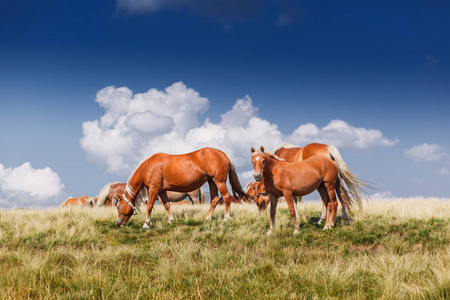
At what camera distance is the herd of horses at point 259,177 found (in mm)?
9172

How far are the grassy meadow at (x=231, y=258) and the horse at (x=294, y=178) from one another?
691mm

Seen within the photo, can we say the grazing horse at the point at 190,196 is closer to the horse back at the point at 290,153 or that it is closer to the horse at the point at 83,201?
the horse at the point at 83,201

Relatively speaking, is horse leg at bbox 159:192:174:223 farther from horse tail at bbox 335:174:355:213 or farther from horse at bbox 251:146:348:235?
horse tail at bbox 335:174:355:213

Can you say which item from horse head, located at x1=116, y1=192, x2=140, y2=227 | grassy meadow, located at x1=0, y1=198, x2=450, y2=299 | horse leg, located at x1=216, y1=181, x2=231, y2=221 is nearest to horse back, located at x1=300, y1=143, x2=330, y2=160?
grassy meadow, located at x1=0, y1=198, x2=450, y2=299

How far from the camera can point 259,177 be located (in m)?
8.45

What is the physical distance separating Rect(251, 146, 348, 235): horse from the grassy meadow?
0.69 m

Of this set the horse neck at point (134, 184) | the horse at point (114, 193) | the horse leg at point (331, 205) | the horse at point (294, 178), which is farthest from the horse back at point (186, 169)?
the horse at point (114, 193)

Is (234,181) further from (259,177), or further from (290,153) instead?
(259,177)

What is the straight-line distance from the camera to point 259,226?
1018cm

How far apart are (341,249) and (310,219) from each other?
368 centimetres

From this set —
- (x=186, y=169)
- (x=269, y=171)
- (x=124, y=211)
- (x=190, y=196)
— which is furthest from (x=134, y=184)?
(x=190, y=196)

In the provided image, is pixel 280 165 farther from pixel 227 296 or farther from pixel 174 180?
pixel 227 296

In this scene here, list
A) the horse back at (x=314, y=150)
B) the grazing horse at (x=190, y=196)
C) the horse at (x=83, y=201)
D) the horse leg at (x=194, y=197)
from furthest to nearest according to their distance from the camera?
the horse at (x=83, y=201) → the horse leg at (x=194, y=197) → the grazing horse at (x=190, y=196) → the horse back at (x=314, y=150)

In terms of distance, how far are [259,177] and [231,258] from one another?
2.47m
